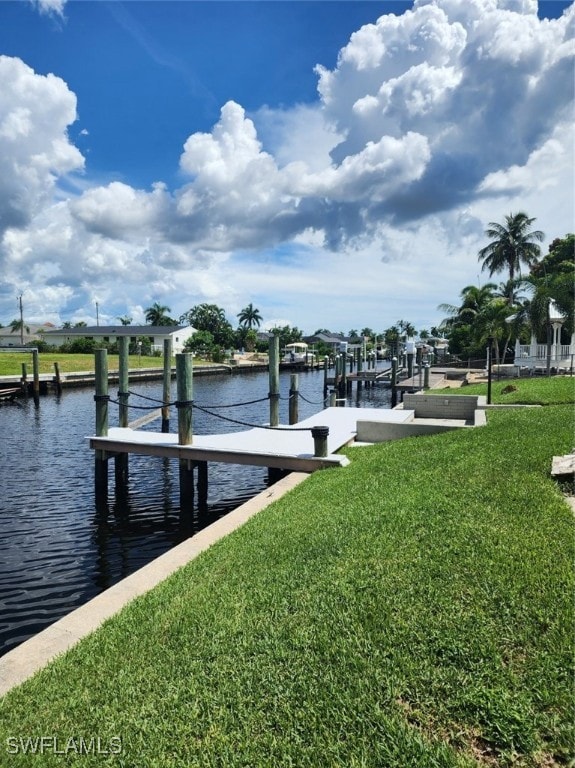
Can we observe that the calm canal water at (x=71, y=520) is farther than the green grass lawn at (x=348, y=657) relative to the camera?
Yes

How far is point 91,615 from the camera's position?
4.68 metres

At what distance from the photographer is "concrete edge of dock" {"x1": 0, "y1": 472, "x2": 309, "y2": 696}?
155 inches

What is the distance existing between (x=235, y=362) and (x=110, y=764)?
64.4m

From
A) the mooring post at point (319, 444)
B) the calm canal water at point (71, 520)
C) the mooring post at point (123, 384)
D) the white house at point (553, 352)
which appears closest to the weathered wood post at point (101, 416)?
the calm canal water at point (71, 520)

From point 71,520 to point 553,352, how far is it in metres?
29.1

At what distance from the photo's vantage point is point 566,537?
452cm

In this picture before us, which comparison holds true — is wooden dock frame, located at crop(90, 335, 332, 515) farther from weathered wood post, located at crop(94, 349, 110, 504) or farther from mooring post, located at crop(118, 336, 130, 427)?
mooring post, located at crop(118, 336, 130, 427)

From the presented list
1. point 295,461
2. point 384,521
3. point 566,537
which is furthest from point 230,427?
point 566,537

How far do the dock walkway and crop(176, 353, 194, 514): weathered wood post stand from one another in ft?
0.69

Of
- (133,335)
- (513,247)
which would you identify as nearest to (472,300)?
(513,247)

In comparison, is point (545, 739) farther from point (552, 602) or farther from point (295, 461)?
point (295, 461)

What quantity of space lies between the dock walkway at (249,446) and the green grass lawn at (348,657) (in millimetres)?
4402

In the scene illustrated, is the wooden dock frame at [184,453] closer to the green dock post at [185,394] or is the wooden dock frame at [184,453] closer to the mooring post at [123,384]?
the green dock post at [185,394]

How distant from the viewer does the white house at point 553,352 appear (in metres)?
28.8
